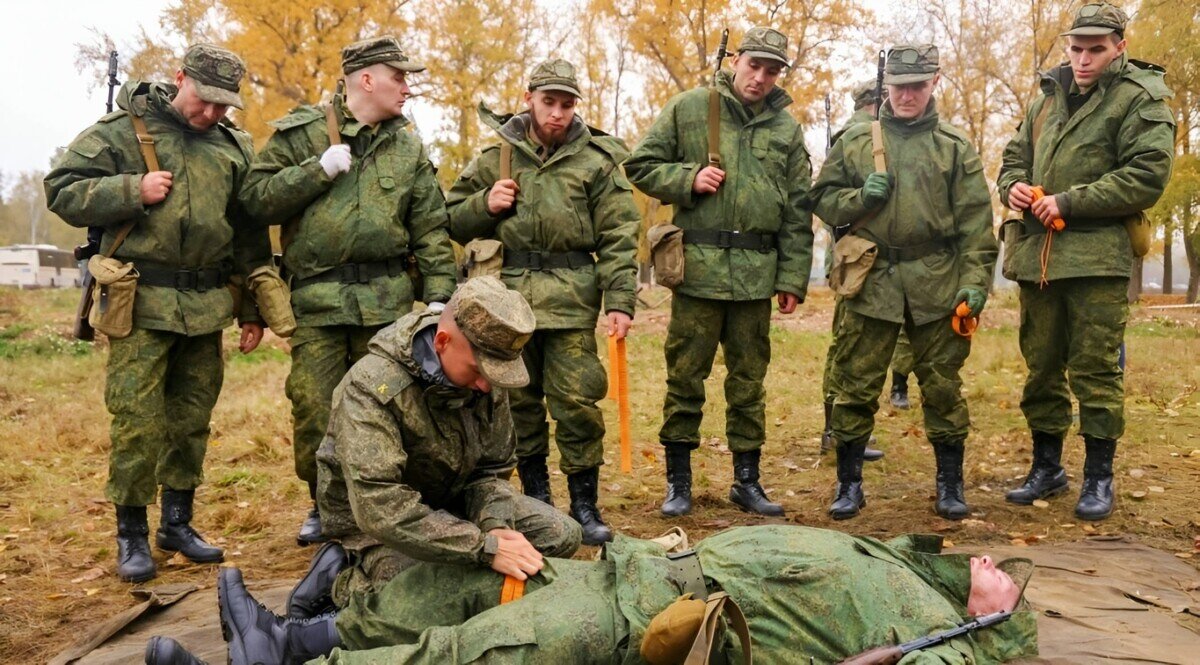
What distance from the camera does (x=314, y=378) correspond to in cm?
524

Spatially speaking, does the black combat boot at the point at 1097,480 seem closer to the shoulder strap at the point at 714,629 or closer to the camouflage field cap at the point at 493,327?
the shoulder strap at the point at 714,629

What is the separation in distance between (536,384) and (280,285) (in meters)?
1.50

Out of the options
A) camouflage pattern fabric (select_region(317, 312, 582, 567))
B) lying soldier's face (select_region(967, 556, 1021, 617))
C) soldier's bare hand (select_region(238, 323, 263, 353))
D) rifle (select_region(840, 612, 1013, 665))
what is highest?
soldier's bare hand (select_region(238, 323, 263, 353))

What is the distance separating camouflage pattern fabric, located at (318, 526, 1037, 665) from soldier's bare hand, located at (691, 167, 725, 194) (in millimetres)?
2636

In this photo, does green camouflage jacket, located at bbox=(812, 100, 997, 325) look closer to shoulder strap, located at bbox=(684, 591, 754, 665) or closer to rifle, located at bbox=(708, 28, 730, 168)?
rifle, located at bbox=(708, 28, 730, 168)

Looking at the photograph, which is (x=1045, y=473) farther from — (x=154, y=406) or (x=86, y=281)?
(x=86, y=281)

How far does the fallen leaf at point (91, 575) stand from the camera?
5109mm

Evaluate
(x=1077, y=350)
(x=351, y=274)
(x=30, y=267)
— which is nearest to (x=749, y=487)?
(x=1077, y=350)

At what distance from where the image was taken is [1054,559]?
16.3ft

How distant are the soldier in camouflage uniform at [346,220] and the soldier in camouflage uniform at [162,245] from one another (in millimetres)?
300

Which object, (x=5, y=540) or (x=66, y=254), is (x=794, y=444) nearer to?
(x=5, y=540)

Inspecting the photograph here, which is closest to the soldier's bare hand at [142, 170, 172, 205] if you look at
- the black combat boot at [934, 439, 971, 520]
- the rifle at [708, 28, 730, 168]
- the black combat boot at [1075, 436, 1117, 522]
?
the rifle at [708, 28, 730, 168]

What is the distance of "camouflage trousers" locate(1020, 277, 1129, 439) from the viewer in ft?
18.5

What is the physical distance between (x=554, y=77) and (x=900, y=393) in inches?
216
